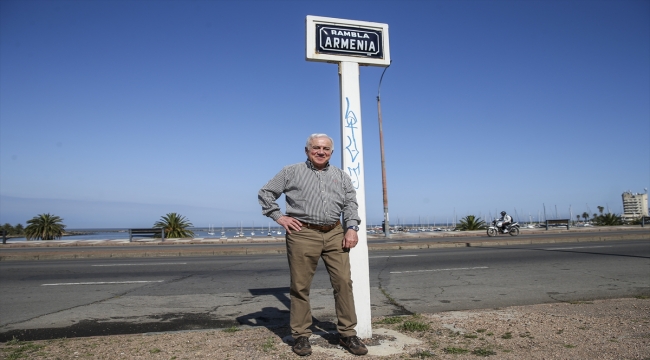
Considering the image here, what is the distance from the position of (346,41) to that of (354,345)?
2780 millimetres

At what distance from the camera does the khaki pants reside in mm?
3596

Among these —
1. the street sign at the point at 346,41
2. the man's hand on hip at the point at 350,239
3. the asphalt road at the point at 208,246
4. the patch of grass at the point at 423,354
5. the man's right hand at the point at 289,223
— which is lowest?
the patch of grass at the point at 423,354

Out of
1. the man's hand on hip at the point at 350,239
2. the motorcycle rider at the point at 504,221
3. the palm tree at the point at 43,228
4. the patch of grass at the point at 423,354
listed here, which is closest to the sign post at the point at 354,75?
the man's hand on hip at the point at 350,239

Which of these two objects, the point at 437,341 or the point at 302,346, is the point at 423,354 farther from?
the point at 302,346

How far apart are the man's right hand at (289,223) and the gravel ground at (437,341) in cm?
101

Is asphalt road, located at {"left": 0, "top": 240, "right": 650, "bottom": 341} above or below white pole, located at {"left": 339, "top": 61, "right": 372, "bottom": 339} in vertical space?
below

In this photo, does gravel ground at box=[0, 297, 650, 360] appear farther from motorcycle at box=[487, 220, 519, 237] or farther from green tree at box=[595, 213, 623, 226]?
green tree at box=[595, 213, 623, 226]

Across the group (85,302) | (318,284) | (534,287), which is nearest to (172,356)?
(85,302)

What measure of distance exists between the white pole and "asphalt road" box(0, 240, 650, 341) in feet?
4.05

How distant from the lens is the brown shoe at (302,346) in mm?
3475

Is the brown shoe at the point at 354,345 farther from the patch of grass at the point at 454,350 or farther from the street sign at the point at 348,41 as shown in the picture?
the street sign at the point at 348,41

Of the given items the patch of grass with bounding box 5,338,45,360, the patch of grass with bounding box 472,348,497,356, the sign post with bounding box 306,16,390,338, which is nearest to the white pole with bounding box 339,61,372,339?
the sign post with bounding box 306,16,390,338

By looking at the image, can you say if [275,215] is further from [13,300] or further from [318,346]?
[13,300]

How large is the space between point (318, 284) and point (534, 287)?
3.58 meters
